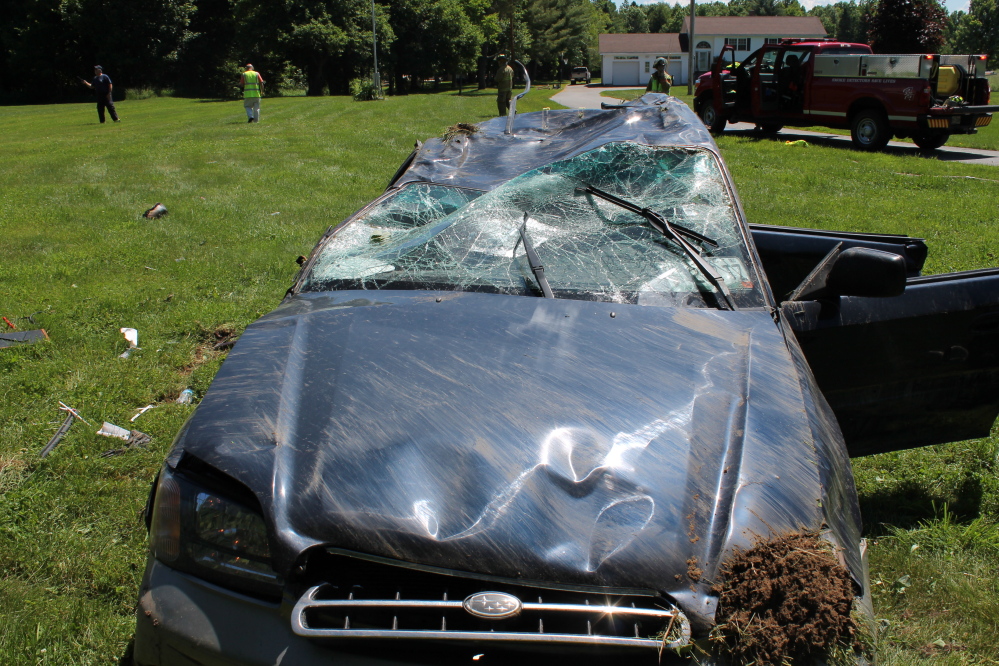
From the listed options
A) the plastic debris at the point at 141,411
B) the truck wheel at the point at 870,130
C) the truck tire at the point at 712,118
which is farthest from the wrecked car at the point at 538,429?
the truck tire at the point at 712,118

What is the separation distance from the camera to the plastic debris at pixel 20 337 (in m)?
5.04

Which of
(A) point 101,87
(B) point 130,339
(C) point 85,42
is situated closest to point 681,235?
(B) point 130,339

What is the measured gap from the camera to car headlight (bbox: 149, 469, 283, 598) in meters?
1.64

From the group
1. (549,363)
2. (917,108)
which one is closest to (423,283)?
(549,363)

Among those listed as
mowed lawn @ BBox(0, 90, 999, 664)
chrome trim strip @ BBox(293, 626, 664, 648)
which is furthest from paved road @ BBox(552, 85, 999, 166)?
chrome trim strip @ BBox(293, 626, 664, 648)

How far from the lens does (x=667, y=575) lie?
1.51 meters

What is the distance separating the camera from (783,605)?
1485 millimetres

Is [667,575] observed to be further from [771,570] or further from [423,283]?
[423,283]

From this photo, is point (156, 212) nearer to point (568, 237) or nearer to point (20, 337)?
Answer: point (20, 337)

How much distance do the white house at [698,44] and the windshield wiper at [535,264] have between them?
69236 millimetres

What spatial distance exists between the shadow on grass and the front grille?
2.04 meters

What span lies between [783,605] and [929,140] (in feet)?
49.5

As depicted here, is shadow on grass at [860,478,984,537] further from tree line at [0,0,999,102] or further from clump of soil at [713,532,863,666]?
tree line at [0,0,999,102]

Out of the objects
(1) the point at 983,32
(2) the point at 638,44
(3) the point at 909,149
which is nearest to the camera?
(3) the point at 909,149
